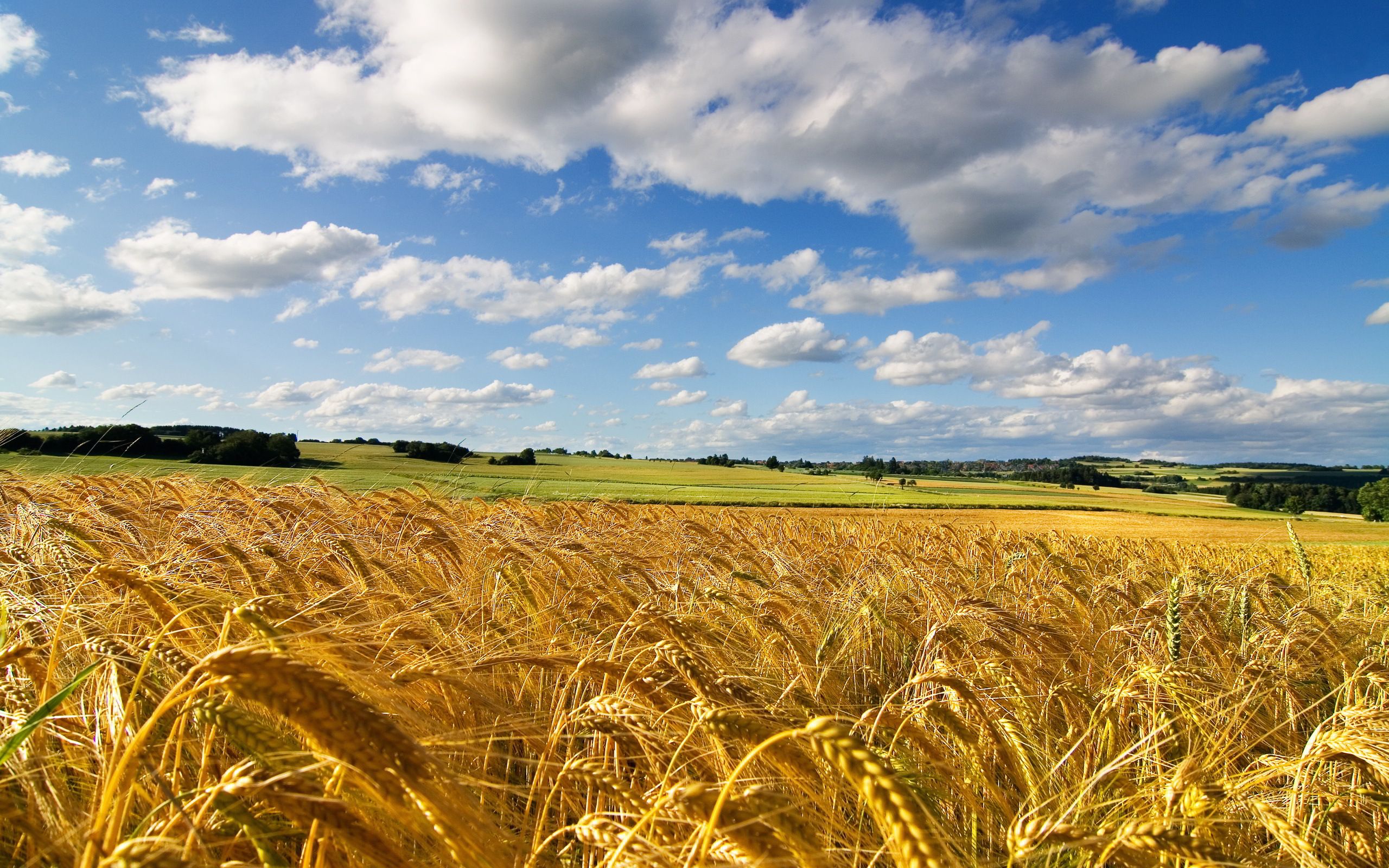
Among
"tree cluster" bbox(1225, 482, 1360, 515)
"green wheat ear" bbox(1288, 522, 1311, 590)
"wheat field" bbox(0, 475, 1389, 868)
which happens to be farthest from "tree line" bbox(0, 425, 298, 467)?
"tree cluster" bbox(1225, 482, 1360, 515)

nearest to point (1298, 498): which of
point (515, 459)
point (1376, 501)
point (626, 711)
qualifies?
point (1376, 501)

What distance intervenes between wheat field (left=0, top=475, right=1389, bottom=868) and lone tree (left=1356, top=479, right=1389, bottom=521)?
5005 cm

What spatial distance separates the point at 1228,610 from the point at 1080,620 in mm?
1375

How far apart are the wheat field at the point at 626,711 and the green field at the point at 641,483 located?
8.86 meters

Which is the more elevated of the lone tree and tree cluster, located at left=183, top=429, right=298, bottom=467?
tree cluster, located at left=183, top=429, right=298, bottom=467

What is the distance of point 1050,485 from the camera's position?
6838cm

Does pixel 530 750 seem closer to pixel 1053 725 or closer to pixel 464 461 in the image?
pixel 1053 725

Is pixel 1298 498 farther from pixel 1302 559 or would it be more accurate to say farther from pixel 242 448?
pixel 242 448

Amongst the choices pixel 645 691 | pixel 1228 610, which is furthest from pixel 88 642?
pixel 1228 610

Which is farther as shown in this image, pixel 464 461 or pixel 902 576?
pixel 464 461

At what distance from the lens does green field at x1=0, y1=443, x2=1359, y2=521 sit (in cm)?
1772

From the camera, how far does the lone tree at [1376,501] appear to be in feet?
132

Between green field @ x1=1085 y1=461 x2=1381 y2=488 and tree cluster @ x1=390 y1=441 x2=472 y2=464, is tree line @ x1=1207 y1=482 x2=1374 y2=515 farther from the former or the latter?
tree cluster @ x1=390 y1=441 x2=472 y2=464

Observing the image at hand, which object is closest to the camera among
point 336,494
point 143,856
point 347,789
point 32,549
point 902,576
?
point 143,856
